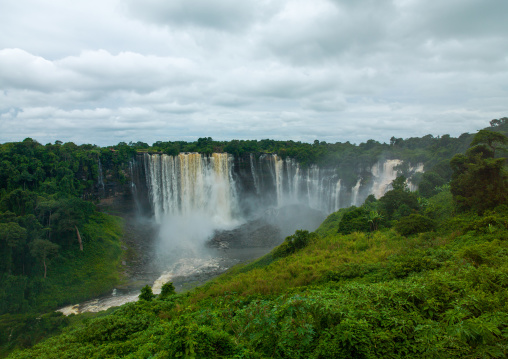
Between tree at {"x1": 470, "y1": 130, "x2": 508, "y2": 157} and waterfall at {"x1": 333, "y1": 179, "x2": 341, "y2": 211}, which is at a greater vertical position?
tree at {"x1": 470, "y1": 130, "x2": 508, "y2": 157}

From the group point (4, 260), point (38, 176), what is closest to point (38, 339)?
point (4, 260)

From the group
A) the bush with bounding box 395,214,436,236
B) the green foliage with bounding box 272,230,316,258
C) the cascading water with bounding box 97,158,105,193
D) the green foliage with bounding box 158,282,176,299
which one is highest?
the cascading water with bounding box 97,158,105,193

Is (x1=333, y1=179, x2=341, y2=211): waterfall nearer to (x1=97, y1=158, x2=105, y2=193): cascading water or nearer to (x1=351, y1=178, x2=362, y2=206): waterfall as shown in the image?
(x1=351, y1=178, x2=362, y2=206): waterfall

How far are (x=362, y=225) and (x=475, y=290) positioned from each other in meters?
16.0

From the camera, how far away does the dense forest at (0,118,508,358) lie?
5.08 meters

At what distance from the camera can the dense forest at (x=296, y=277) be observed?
508 centimetres

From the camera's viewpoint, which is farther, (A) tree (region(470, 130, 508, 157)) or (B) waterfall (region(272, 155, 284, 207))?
(B) waterfall (region(272, 155, 284, 207))

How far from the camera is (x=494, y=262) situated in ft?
26.9

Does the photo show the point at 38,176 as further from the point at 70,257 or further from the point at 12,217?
the point at 70,257

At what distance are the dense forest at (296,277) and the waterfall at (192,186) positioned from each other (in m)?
2.60

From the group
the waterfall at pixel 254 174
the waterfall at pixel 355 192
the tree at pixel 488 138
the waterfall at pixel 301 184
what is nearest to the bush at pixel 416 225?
the tree at pixel 488 138

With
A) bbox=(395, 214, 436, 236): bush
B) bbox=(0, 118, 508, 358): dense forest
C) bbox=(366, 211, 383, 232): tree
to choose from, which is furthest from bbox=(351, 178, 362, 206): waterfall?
bbox=(395, 214, 436, 236): bush

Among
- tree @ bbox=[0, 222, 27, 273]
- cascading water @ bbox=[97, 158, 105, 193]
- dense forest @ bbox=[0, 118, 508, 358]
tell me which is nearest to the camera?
dense forest @ bbox=[0, 118, 508, 358]

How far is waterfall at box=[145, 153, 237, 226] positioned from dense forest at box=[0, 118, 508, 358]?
260 cm
